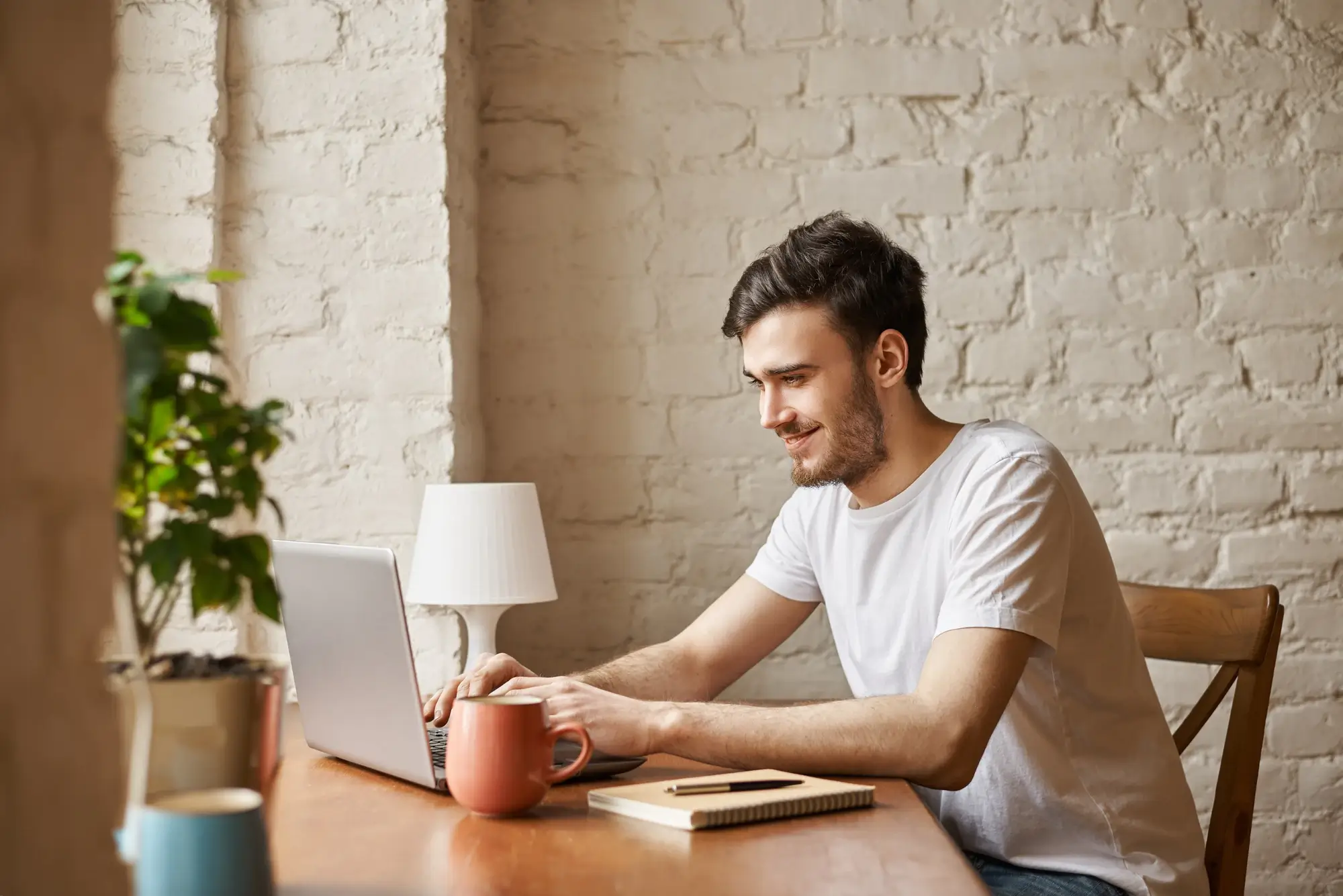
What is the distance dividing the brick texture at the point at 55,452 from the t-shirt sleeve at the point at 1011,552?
107 centimetres

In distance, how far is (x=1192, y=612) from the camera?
176cm

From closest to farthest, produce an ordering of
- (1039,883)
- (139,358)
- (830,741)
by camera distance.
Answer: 1. (139,358)
2. (830,741)
3. (1039,883)

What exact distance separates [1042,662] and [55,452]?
1282mm

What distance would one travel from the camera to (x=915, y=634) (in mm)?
1669

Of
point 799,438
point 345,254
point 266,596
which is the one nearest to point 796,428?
point 799,438

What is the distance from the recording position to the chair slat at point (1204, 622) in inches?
66.8

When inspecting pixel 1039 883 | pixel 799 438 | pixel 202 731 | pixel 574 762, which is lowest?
pixel 1039 883

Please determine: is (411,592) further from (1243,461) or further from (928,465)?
(1243,461)

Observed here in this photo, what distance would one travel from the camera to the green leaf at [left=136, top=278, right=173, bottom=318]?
71cm

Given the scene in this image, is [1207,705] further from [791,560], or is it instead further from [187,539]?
[187,539]

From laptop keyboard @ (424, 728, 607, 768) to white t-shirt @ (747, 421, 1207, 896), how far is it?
457 mm

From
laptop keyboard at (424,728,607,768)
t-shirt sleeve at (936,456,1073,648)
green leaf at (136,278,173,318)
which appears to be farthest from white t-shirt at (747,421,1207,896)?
green leaf at (136,278,173,318)

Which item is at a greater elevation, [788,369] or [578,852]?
[788,369]

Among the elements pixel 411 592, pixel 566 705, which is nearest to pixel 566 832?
pixel 566 705
